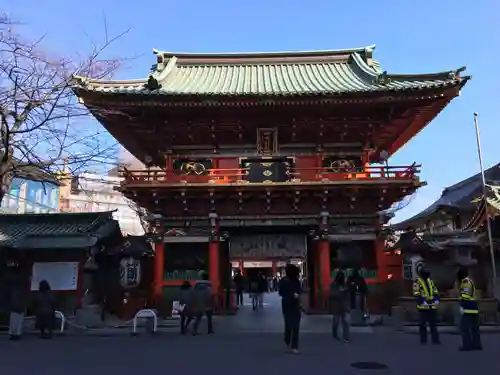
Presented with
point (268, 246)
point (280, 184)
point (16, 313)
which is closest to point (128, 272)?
point (16, 313)

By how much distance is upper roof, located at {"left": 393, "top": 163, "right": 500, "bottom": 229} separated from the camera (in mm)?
28000

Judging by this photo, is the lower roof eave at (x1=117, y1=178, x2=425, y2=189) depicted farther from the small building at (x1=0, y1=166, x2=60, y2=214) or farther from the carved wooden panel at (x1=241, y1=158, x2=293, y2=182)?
the small building at (x1=0, y1=166, x2=60, y2=214)

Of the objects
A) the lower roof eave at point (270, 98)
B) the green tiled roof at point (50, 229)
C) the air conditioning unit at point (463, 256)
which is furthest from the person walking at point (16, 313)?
the air conditioning unit at point (463, 256)

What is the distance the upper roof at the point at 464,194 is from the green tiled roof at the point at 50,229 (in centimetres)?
1820

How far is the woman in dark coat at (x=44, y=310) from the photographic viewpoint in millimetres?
13156

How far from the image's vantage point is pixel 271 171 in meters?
18.7

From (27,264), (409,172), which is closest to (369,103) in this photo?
(409,172)

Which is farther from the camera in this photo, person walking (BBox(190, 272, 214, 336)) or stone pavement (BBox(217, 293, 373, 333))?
stone pavement (BBox(217, 293, 373, 333))

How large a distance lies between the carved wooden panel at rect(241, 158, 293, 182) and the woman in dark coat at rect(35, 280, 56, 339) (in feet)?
29.8

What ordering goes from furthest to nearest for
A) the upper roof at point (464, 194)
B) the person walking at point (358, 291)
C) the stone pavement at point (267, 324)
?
1. the upper roof at point (464, 194)
2. the person walking at point (358, 291)
3. the stone pavement at point (267, 324)

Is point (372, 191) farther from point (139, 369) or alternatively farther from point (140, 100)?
point (139, 369)

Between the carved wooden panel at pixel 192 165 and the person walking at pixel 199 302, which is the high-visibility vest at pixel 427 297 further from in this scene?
the carved wooden panel at pixel 192 165

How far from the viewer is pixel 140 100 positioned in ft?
55.5

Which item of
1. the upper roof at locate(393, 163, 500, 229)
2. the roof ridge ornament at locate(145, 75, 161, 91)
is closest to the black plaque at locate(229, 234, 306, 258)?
the roof ridge ornament at locate(145, 75, 161, 91)
